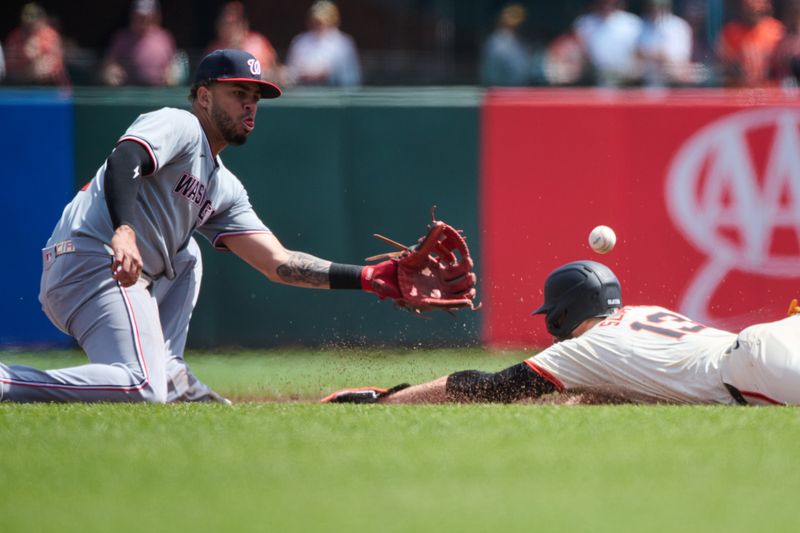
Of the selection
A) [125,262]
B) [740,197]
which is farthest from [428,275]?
[740,197]

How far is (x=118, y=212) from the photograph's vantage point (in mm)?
5422

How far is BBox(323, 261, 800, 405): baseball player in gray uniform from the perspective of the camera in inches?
217

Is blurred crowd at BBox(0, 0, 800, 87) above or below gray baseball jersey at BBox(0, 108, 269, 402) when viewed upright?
above

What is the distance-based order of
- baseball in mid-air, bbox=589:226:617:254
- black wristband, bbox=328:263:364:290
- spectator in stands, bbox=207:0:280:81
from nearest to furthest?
black wristband, bbox=328:263:364:290 < baseball in mid-air, bbox=589:226:617:254 < spectator in stands, bbox=207:0:280:81

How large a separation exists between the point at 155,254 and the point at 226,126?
2.40ft

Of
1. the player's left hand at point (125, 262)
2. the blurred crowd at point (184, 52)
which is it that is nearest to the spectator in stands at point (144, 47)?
the blurred crowd at point (184, 52)

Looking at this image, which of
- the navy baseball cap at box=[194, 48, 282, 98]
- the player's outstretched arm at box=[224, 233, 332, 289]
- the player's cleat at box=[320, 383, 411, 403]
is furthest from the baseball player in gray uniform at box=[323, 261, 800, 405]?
the navy baseball cap at box=[194, 48, 282, 98]

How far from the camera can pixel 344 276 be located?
20.3ft

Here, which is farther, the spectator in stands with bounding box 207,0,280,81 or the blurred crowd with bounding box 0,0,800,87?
the spectator in stands with bounding box 207,0,280,81

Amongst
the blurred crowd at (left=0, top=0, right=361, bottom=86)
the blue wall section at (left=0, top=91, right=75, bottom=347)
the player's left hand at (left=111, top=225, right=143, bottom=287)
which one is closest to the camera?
the player's left hand at (left=111, top=225, right=143, bottom=287)

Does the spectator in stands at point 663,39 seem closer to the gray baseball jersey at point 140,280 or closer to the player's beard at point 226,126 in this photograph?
the player's beard at point 226,126

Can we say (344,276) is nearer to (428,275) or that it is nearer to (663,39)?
(428,275)

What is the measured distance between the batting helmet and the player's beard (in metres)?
1.74

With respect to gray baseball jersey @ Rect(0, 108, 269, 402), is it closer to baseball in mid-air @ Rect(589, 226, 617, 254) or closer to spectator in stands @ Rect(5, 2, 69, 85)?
baseball in mid-air @ Rect(589, 226, 617, 254)
